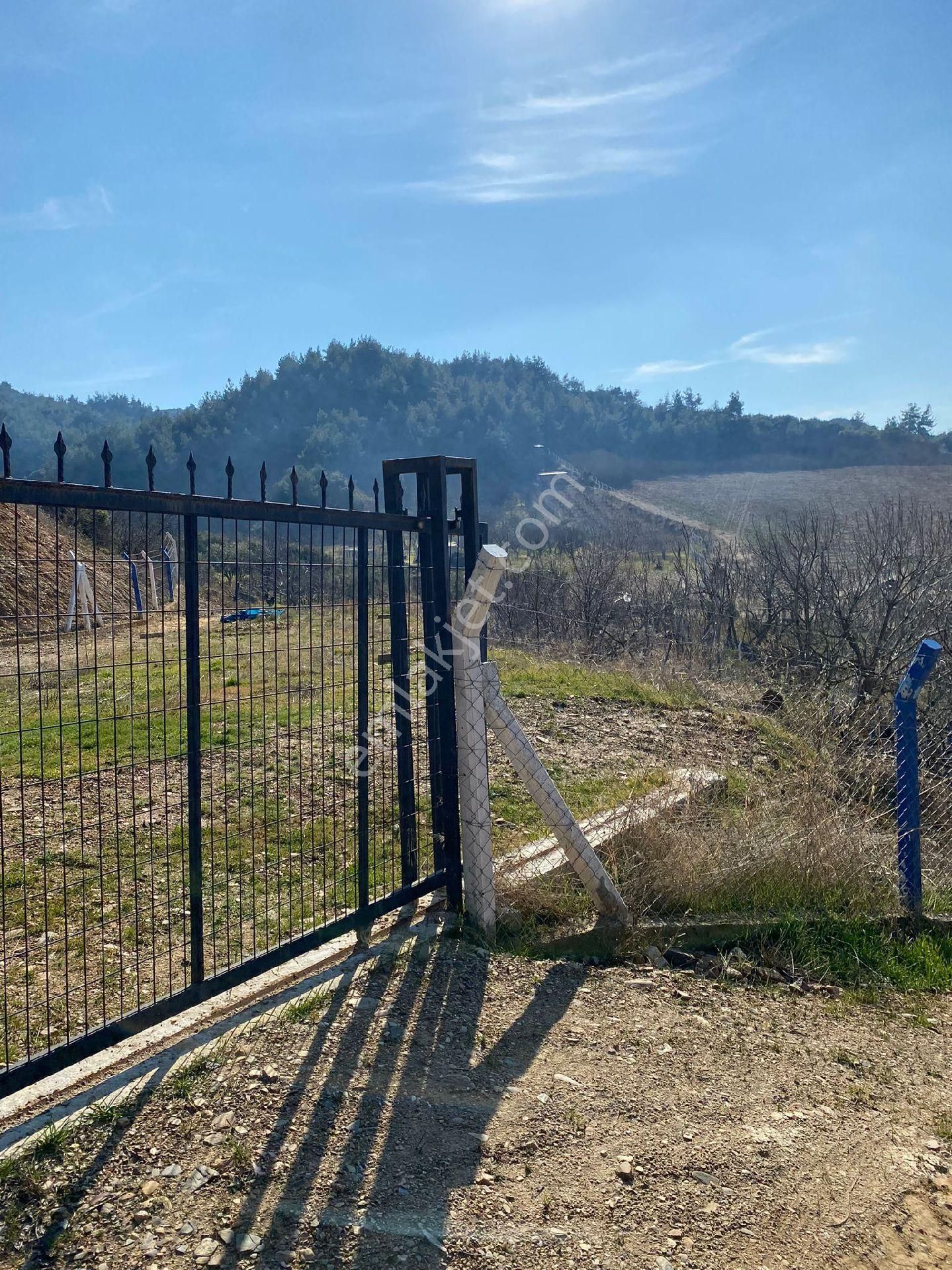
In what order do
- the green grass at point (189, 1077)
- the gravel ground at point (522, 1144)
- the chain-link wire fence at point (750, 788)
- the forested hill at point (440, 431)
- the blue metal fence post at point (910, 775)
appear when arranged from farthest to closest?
the forested hill at point (440, 431) → the chain-link wire fence at point (750, 788) → the blue metal fence post at point (910, 775) → the green grass at point (189, 1077) → the gravel ground at point (522, 1144)

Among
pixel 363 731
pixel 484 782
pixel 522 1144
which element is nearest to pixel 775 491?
pixel 484 782

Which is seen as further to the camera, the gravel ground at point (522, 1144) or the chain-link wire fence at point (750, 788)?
the chain-link wire fence at point (750, 788)

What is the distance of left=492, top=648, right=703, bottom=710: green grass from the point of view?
9.91 metres

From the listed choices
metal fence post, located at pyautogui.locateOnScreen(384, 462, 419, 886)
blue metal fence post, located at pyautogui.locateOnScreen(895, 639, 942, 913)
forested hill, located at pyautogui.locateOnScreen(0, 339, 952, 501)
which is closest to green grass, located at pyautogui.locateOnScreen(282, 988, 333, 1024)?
metal fence post, located at pyautogui.locateOnScreen(384, 462, 419, 886)

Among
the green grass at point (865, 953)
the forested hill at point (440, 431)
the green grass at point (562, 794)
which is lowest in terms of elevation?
the green grass at point (865, 953)

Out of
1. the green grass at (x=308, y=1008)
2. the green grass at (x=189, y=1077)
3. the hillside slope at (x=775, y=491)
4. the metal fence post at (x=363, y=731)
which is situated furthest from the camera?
the hillside slope at (x=775, y=491)

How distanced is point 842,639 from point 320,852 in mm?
7152

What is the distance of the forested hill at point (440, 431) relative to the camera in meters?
59.4

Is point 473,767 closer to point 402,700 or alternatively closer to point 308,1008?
point 402,700

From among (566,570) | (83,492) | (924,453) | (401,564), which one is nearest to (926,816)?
(401,564)

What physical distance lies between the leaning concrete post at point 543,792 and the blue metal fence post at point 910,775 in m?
1.66

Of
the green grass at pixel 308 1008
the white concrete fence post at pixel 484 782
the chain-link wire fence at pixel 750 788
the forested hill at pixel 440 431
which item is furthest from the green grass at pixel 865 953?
the forested hill at pixel 440 431

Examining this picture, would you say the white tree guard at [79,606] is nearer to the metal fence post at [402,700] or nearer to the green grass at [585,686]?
the metal fence post at [402,700]

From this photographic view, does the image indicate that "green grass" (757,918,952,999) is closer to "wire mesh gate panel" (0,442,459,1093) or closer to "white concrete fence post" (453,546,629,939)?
"white concrete fence post" (453,546,629,939)
